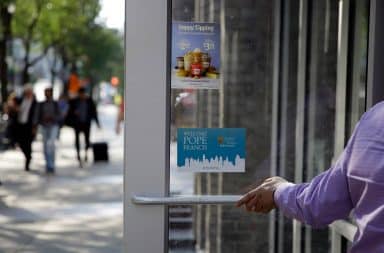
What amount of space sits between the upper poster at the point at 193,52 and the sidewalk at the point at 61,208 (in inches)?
171

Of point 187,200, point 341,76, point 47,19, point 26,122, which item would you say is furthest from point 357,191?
point 47,19

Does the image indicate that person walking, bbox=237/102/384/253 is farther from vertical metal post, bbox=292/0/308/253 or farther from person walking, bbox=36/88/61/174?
person walking, bbox=36/88/61/174

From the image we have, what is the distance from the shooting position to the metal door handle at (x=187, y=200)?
3313 millimetres

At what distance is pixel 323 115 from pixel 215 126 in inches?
29.4

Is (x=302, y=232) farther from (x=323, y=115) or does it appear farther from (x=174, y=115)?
(x=174, y=115)

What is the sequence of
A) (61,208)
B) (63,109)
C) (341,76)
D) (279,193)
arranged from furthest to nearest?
(63,109) < (61,208) < (341,76) < (279,193)

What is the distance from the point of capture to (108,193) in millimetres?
11555

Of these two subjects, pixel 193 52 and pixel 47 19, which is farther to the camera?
pixel 47 19

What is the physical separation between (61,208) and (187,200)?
6963mm

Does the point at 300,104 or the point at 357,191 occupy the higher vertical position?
the point at 300,104

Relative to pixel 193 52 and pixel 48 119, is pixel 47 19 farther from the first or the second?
pixel 193 52

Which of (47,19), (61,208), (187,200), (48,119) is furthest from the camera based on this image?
(47,19)

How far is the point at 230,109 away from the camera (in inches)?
140

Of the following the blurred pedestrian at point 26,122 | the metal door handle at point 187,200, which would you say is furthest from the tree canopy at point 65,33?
the metal door handle at point 187,200
